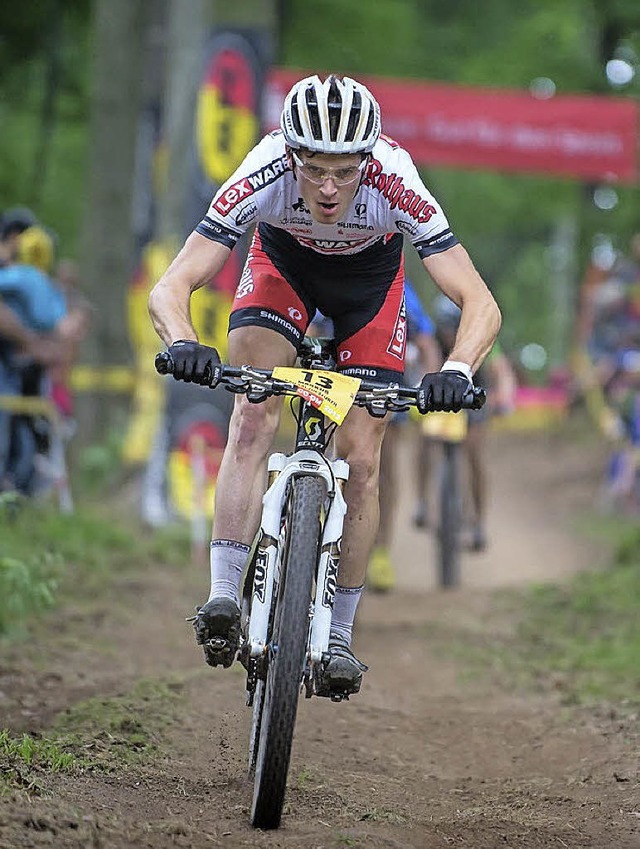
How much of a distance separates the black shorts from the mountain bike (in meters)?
0.45

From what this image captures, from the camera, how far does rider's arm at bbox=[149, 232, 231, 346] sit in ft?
15.7

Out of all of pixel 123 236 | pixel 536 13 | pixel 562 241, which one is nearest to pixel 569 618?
pixel 123 236

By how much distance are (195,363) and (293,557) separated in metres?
0.66

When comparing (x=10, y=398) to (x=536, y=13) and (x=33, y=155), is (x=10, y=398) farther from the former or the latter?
(x=536, y=13)

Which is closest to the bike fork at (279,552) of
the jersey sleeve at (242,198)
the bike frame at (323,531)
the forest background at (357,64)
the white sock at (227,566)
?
the bike frame at (323,531)

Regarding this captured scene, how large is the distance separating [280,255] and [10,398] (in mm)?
5301

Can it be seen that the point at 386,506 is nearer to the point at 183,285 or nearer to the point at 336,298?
the point at 336,298

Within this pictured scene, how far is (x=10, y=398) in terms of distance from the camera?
10117mm

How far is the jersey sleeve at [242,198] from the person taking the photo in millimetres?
4910

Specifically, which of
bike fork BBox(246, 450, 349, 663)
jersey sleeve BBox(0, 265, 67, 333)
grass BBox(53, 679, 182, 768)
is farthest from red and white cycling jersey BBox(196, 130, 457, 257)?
jersey sleeve BBox(0, 265, 67, 333)

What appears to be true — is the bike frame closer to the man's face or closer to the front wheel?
the front wheel

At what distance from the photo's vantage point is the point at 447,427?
33.0 feet

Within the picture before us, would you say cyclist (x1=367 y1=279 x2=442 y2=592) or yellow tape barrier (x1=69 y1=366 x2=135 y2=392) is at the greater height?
yellow tape barrier (x1=69 y1=366 x2=135 y2=392)

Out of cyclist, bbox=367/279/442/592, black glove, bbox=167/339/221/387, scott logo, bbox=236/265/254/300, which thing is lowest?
black glove, bbox=167/339/221/387
